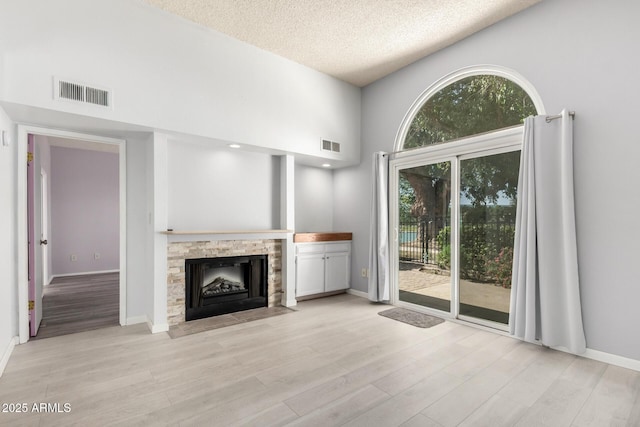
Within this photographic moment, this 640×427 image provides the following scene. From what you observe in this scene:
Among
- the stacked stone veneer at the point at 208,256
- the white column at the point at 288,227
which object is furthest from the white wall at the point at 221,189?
the stacked stone veneer at the point at 208,256

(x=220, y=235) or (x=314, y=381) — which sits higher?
(x=220, y=235)

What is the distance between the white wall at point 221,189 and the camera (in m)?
3.92

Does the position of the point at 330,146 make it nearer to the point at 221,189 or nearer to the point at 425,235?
the point at 221,189

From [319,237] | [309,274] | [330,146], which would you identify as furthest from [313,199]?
[309,274]

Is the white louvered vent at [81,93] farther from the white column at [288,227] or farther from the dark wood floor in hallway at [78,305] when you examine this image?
the dark wood floor in hallway at [78,305]

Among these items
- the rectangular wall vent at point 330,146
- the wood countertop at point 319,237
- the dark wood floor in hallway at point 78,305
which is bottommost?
the dark wood floor in hallway at point 78,305

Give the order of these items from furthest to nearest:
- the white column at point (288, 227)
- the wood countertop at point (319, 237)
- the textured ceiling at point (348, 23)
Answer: the wood countertop at point (319, 237), the white column at point (288, 227), the textured ceiling at point (348, 23)

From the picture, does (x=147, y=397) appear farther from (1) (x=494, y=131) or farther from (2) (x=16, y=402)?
(1) (x=494, y=131)

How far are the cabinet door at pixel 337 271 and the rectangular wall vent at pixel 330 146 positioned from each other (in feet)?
5.24

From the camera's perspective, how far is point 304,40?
12.5 ft

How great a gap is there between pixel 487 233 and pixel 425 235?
81cm

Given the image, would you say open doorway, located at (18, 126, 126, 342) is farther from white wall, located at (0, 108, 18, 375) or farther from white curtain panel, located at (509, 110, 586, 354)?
white curtain panel, located at (509, 110, 586, 354)

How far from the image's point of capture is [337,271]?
16.5ft

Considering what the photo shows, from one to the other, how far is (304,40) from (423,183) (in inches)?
92.4
